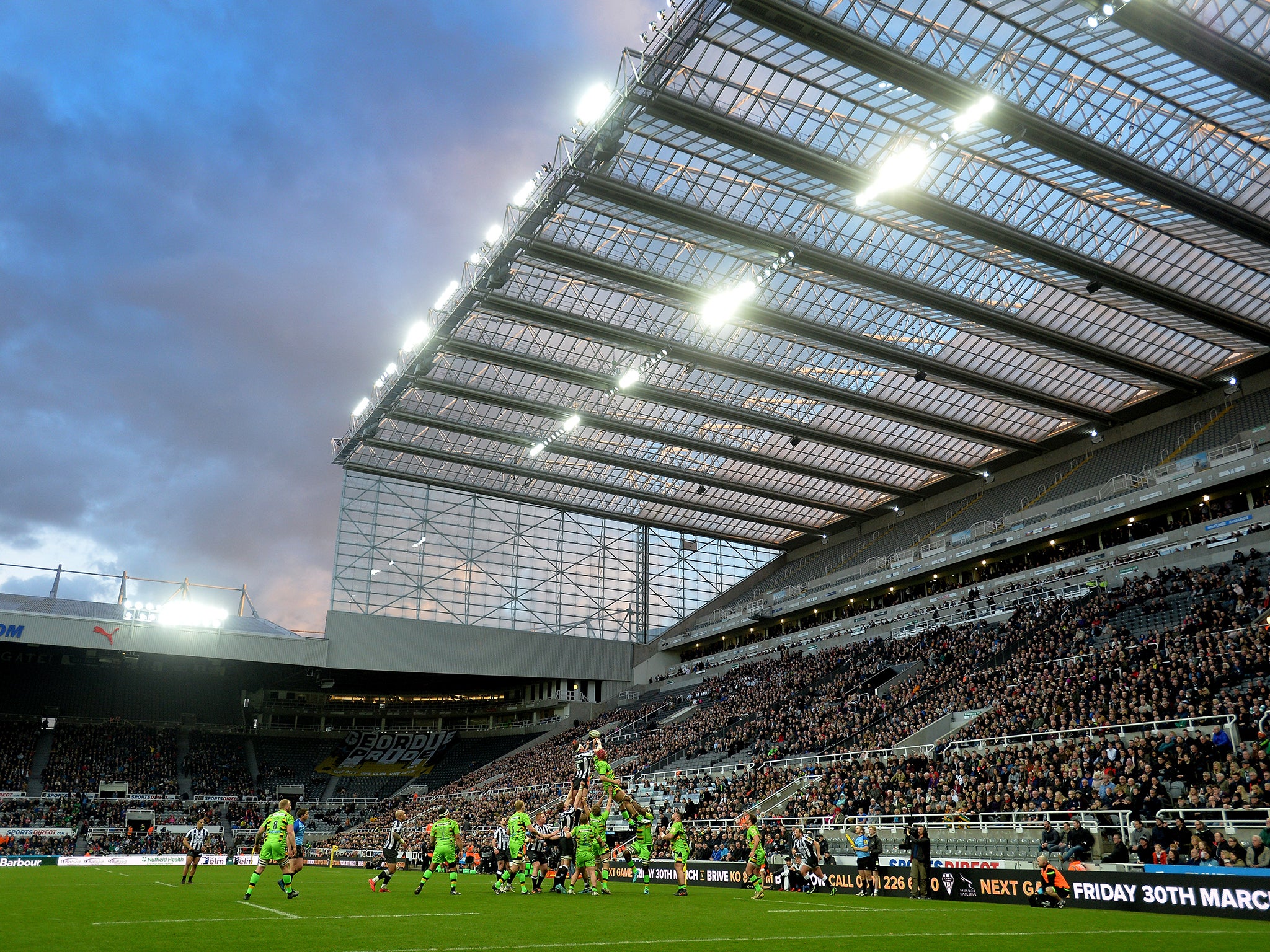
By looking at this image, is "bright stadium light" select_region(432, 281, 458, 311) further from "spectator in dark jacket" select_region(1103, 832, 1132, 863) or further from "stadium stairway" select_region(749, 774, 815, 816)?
"spectator in dark jacket" select_region(1103, 832, 1132, 863)

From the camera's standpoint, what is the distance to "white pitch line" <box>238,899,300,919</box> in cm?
1361

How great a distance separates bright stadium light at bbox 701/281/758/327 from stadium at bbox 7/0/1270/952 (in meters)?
0.29

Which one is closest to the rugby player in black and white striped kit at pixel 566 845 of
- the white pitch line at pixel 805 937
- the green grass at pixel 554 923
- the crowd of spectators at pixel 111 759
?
the green grass at pixel 554 923

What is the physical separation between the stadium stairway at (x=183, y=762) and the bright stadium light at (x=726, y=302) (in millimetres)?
47375

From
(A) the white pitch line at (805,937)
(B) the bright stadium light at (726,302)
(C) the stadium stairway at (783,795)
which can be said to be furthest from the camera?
(B) the bright stadium light at (726,302)

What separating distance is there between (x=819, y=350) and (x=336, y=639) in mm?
38116

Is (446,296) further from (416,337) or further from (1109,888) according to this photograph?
(1109,888)

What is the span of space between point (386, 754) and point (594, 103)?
5687cm

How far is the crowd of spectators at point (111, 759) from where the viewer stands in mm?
58469

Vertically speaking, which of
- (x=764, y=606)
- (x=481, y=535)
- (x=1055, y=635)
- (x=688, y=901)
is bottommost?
(x=688, y=901)

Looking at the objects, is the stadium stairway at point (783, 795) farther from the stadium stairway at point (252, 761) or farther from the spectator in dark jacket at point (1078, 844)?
the stadium stairway at point (252, 761)

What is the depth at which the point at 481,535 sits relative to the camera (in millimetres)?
68250

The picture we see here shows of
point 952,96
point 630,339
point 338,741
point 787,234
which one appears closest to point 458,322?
point 630,339

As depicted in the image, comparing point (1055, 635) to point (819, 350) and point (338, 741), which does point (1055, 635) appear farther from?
point (338, 741)
